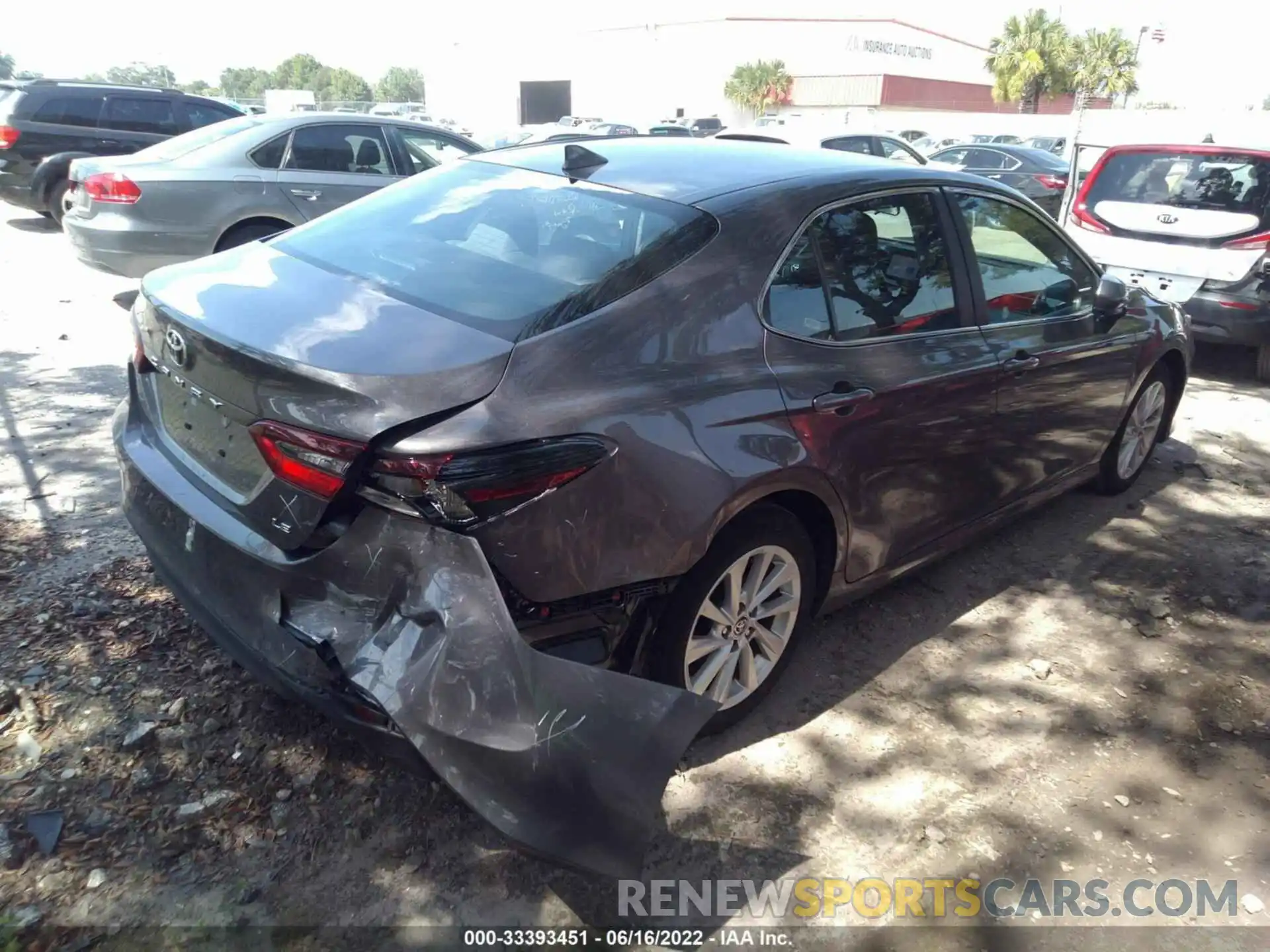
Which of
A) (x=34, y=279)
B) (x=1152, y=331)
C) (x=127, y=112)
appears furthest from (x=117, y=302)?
(x=1152, y=331)

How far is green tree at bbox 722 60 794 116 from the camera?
5609cm

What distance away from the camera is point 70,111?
1098 cm

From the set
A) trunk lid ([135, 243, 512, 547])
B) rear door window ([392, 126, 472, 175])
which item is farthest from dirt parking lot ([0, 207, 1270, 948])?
rear door window ([392, 126, 472, 175])

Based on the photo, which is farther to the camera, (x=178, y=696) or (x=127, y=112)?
(x=127, y=112)

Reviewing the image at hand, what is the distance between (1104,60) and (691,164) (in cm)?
6660

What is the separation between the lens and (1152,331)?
4.86m

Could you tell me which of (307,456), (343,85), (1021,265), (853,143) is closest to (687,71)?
(853,143)

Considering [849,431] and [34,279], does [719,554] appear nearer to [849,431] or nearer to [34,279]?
[849,431]

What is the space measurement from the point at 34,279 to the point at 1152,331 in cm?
924

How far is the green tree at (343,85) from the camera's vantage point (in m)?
99.9

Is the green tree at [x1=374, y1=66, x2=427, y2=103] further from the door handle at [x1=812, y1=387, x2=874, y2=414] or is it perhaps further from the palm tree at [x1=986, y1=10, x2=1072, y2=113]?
the door handle at [x1=812, y1=387, x2=874, y2=414]

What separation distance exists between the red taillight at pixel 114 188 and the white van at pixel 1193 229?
24.7 feet

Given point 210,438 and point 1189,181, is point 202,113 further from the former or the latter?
point 210,438

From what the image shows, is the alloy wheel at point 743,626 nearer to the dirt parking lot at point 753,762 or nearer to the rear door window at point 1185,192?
the dirt parking lot at point 753,762
